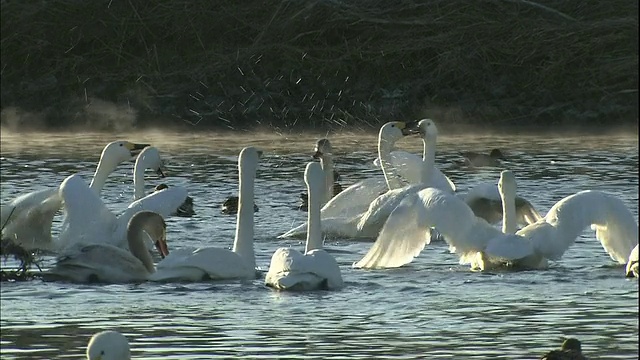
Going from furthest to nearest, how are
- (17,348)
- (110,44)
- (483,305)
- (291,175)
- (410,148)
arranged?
(110,44)
(410,148)
(291,175)
(483,305)
(17,348)

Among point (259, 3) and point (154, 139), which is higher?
point (259, 3)

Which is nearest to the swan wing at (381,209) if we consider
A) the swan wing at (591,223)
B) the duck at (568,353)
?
the swan wing at (591,223)

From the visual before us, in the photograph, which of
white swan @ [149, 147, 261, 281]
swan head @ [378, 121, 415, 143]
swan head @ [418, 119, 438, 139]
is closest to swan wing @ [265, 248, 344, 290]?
white swan @ [149, 147, 261, 281]

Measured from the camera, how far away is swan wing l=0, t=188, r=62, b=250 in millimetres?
12719

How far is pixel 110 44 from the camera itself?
2717cm

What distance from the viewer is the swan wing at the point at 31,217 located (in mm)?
12719

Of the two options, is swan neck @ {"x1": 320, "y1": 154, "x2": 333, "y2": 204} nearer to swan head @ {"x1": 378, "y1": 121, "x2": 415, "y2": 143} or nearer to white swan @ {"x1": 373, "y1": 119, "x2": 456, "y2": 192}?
swan head @ {"x1": 378, "y1": 121, "x2": 415, "y2": 143}

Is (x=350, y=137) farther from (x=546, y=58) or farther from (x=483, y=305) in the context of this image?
(x=483, y=305)

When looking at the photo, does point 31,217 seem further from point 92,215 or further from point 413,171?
point 413,171

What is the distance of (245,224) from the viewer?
37.6 ft

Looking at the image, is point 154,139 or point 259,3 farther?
point 259,3

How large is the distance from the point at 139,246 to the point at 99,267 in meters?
0.57

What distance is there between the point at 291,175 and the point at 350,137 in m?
5.52

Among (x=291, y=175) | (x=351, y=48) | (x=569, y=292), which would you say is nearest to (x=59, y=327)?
(x=569, y=292)
